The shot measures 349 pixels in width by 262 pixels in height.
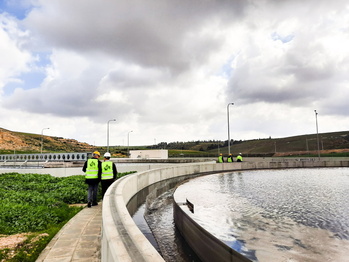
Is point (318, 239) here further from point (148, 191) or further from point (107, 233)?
point (148, 191)

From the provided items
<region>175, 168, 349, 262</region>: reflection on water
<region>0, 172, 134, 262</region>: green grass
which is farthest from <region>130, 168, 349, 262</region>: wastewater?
<region>0, 172, 134, 262</region>: green grass

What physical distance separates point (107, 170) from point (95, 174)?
0.64m

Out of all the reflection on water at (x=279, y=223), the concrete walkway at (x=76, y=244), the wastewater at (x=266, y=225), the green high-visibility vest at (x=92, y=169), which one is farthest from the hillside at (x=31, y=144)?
the concrete walkway at (x=76, y=244)

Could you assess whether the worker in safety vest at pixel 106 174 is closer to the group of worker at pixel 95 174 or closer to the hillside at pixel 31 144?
the group of worker at pixel 95 174

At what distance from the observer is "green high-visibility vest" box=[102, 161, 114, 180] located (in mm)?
10016

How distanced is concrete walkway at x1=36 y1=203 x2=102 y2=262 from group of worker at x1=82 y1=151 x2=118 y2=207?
2.28 meters

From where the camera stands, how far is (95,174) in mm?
9531

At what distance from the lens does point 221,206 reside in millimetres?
10594

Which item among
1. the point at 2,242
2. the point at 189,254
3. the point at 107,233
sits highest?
the point at 107,233

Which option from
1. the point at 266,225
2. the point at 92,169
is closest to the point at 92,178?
the point at 92,169

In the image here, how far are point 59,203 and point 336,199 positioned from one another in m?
11.9

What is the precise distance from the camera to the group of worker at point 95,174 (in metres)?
9.42

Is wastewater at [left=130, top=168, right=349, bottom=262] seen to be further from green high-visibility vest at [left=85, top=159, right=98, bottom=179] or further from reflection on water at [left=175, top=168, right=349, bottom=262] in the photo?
green high-visibility vest at [left=85, top=159, right=98, bottom=179]

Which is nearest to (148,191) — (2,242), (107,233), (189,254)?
(189,254)
